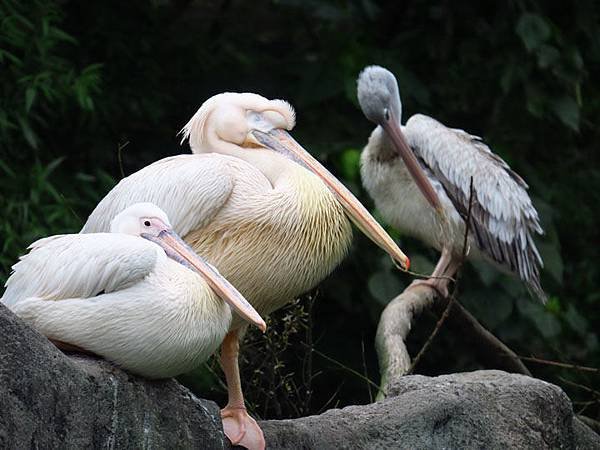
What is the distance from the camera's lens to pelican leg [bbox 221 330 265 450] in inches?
132

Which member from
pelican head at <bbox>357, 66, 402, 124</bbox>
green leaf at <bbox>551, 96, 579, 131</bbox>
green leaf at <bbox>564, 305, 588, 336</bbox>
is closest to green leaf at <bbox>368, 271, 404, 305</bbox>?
pelican head at <bbox>357, 66, 402, 124</bbox>

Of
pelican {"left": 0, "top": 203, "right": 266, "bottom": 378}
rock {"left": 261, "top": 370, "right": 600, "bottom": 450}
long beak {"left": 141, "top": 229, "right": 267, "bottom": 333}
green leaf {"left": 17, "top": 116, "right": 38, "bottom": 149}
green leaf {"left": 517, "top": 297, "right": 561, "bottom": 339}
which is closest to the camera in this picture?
pelican {"left": 0, "top": 203, "right": 266, "bottom": 378}

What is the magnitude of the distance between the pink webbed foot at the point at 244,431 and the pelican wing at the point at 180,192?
1.70ft

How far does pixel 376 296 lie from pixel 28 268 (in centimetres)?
258

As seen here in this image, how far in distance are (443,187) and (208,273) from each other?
9.46 feet

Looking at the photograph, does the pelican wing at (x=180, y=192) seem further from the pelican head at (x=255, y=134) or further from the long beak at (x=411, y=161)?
the long beak at (x=411, y=161)

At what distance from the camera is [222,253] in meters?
3.60

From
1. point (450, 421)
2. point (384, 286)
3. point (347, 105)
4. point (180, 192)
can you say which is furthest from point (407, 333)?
point (347, 105)

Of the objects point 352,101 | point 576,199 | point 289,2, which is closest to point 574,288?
point 576,199

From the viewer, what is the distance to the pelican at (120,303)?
9.51 feet

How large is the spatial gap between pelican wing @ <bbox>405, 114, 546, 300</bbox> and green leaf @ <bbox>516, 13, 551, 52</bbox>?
496 millimetres

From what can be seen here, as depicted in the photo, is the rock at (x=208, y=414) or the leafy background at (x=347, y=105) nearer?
the rock at (x=208, y=414)

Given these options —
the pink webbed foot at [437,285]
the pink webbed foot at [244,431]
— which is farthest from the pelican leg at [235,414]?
the pink webbed foot at [437,285]

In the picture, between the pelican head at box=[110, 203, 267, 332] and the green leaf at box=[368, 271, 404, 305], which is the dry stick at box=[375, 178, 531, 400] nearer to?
the green leaf at box=[368, 271, 404, 305]
